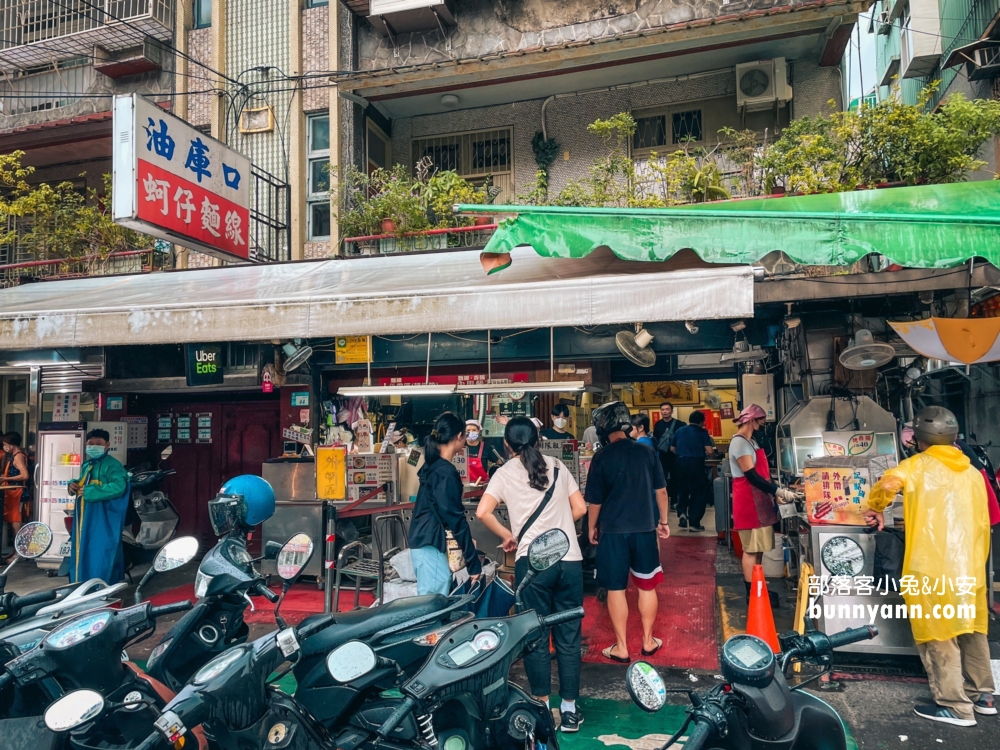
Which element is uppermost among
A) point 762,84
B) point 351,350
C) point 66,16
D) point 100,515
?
point 66,16

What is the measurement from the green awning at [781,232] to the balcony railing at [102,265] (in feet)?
24.6

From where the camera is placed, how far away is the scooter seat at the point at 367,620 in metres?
3.24

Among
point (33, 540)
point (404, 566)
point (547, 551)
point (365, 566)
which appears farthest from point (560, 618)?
point (365, 566)

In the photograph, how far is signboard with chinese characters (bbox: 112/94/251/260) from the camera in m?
7.28

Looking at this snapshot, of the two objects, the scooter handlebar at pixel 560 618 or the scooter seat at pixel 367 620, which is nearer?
the scooter handlebar at pixel 560 618

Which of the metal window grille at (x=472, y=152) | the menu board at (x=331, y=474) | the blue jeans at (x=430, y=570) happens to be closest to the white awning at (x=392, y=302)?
the blue jeans at (x=430, y=570)

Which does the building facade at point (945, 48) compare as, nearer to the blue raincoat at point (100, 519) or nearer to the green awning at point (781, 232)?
the green awning at point (781, 232)

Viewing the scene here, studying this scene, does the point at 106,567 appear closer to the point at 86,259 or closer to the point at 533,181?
the point at 86,259

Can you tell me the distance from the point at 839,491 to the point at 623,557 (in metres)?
1.78

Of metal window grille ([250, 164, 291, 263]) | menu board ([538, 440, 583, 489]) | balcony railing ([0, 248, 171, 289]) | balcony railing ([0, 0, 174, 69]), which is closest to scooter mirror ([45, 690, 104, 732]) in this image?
menu board ([538, 440, 583, 489])

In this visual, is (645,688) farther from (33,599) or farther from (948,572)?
(33,599)

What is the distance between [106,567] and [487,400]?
196 inches

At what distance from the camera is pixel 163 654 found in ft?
11.2

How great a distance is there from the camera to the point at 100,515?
7.94m
